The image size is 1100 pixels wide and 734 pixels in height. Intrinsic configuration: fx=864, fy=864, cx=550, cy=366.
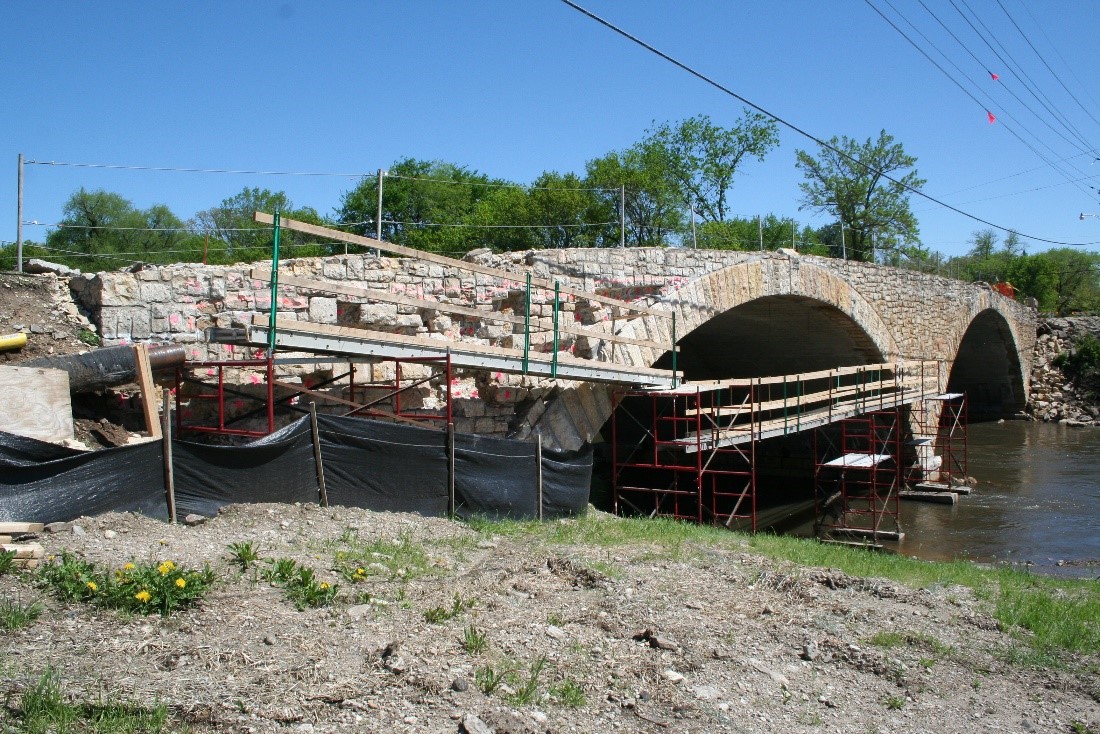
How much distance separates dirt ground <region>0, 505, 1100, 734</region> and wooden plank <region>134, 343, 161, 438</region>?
167 centimetres

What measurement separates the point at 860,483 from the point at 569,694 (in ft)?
41.3

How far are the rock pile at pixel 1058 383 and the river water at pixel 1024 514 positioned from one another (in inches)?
228

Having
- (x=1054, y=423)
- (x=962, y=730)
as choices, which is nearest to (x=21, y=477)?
(x=962, y=730)

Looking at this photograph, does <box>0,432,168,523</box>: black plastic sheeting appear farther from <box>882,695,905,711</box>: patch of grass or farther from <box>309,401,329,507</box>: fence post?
→ <box>882,695,905,711</box>: patch of grass

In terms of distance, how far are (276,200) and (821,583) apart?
117 feet

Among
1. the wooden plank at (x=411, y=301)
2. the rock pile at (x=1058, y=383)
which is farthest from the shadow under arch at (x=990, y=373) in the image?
the wooden plank at (x=411, y=301)

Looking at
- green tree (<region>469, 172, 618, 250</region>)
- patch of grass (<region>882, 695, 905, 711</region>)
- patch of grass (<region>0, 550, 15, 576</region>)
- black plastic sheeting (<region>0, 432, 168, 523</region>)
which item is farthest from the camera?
green tree (<region>469, 172, 618, 250</region>)

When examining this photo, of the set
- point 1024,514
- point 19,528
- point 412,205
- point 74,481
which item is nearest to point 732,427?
point 1024,514

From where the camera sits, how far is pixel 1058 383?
32.6m

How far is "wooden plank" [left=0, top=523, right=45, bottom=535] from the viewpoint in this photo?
5.41 meters

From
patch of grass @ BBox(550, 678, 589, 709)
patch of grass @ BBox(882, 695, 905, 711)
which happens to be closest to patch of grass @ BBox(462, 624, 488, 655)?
patch of grass @ BBox(550, 678, 589, 709)

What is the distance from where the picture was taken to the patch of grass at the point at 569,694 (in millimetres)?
4160

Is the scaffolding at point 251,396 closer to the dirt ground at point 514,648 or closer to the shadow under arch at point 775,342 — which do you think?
the dirt ground at point 514,648

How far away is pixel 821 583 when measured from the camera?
6.93 meters
